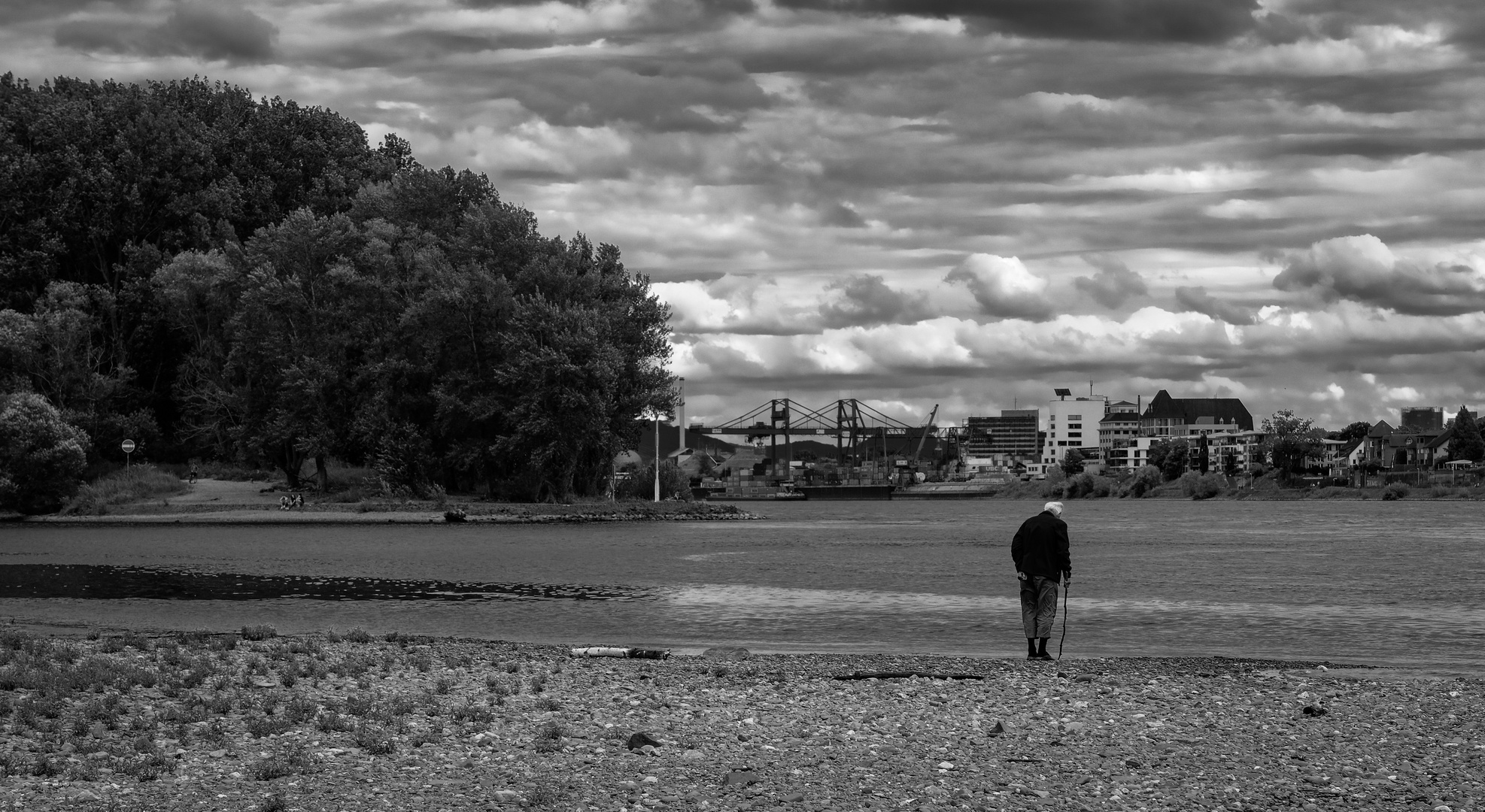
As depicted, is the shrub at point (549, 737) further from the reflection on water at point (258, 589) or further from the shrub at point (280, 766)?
the reflection on water at point (258, 589)

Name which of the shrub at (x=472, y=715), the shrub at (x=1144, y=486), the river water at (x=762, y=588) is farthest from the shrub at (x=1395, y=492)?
the shrub at (x=472, y=715)

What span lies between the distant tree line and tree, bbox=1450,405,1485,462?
132207 mm

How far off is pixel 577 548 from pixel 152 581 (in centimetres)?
2174

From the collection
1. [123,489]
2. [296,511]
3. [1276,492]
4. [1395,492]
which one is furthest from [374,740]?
[1276,492]

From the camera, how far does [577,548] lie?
57625mm

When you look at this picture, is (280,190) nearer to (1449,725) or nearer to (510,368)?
(510,368)

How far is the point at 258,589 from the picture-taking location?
120ft

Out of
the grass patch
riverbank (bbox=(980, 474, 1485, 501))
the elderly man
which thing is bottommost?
riverbank (bbox=(980, 474, 1485, 501))

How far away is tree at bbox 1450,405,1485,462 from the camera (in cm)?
17750

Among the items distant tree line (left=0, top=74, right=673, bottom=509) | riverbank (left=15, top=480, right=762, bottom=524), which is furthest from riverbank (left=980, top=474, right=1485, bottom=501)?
riverbank (left=15, top=480, right=762, bottom=524)

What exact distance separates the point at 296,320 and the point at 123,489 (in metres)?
14.9

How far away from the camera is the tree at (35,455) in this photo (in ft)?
256

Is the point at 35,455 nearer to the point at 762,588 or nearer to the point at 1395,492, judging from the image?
the point at 762,588

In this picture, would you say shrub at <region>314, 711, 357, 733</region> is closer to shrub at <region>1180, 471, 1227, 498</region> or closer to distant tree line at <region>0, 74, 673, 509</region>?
distant tree line at <region>0, 74, 673, 509</region>
